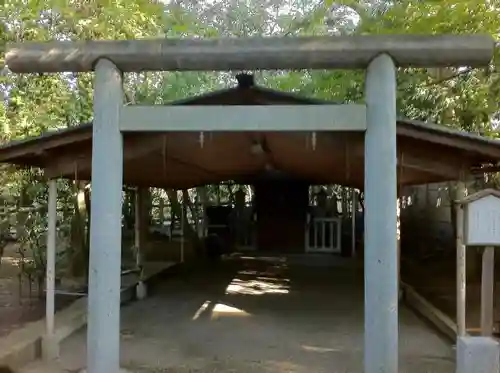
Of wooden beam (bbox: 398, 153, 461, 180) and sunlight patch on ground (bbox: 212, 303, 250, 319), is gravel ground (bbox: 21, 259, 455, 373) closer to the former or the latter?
sunlight patch on ground (bbox: 212, 303, 250, 319)

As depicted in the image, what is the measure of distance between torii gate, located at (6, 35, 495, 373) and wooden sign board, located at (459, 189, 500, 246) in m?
1.08

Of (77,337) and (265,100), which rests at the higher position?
(265,100)

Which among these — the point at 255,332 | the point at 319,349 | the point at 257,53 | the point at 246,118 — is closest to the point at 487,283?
the point at 319,349

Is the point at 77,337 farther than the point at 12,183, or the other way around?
the point at 12,183

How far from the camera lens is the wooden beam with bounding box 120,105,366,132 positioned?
4.83 m

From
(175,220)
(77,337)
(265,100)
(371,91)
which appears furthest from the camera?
(175,220)

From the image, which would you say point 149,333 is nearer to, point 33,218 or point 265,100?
point 265,100

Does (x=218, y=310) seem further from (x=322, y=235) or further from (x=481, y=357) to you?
(x=322, y=235)

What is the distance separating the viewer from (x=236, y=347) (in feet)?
22.7

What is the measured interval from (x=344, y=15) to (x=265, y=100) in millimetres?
A: 10217

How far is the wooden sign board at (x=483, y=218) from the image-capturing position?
5.44 m

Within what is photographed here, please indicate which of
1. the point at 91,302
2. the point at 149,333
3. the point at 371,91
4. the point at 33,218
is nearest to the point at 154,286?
the point at 33,218

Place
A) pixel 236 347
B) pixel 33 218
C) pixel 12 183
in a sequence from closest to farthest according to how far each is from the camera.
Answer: pixel 236 347
pixel 33 218
pixel 12 183

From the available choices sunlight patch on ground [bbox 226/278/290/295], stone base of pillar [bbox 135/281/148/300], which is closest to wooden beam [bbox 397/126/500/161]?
sunlight patch on ground [bbox 226/278/290/295]
